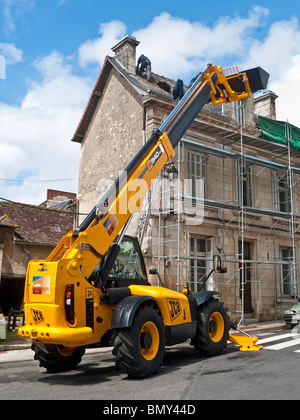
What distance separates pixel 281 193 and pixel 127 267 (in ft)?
40.6

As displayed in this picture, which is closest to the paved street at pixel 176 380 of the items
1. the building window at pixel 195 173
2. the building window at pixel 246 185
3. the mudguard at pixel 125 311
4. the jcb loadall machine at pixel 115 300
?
the jcb loadall machine at pixel 115 300

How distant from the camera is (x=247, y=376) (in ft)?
19.7

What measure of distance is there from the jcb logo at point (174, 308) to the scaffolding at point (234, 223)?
5.72 meters

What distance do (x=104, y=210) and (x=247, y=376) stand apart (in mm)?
3131

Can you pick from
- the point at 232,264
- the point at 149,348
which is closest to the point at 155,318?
the point at 149,348

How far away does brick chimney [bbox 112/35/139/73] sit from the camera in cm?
1695

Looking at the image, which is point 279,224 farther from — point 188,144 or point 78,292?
point 78,292

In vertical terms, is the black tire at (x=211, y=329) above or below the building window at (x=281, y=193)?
below

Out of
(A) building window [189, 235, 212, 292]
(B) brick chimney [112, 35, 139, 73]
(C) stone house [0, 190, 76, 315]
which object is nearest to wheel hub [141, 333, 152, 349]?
(C) stone house [0, 190, 76, 315]

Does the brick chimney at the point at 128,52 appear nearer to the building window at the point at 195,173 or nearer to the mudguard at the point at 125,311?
the building window at the point at 195,173

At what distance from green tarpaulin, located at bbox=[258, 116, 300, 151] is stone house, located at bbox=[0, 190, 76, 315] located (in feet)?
26.3

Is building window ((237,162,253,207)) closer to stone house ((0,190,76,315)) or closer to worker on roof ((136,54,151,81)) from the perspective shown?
worker on roof ((136,54,151,81))

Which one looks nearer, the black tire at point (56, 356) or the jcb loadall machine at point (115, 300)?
the jcb loadall machine at point (115, 300)

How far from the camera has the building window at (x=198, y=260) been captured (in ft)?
46.8
